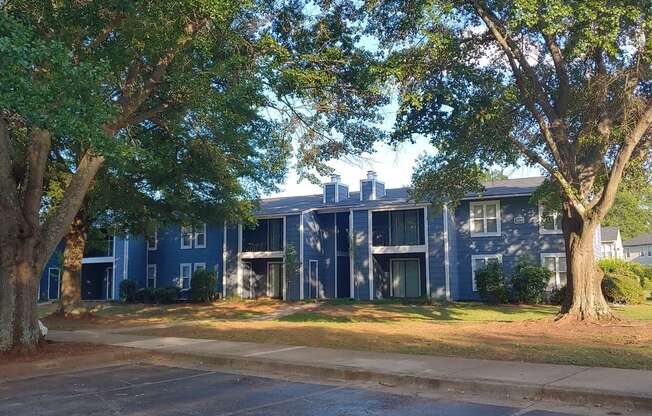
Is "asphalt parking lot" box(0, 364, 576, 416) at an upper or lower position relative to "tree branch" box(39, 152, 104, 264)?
lower

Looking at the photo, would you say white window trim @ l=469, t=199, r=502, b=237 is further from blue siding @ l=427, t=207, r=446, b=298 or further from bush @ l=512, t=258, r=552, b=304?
bush @ l=512, t=258, r=552, b=304

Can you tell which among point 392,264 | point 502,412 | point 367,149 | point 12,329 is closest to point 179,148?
point 367,149

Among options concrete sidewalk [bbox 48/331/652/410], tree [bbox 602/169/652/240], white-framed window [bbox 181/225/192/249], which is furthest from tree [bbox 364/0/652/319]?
tree [bbox 602/169/652/240]

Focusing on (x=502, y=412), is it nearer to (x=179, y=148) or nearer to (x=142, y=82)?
(x=142, y=82)

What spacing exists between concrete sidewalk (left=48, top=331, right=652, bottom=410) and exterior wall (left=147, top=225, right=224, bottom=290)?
2280cm

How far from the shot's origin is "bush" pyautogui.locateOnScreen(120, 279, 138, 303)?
36094mm

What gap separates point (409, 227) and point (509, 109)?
16.4m

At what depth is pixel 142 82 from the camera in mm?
14266

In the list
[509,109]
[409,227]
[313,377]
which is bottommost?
[313,377]

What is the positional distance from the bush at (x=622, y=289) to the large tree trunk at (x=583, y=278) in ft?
34.1

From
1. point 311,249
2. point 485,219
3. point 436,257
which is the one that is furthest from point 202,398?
point 311,249

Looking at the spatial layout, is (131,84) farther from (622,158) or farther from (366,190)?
(366,190)

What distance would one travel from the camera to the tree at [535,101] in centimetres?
1469

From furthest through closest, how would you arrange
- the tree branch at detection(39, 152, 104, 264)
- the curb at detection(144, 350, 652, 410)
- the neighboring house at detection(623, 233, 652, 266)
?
the neighboring house at detection(623, 233, 652, 266) → the tree branch at detection(39, 152, 104, 264) → the curb at detection(144, 350, 652, 410)
